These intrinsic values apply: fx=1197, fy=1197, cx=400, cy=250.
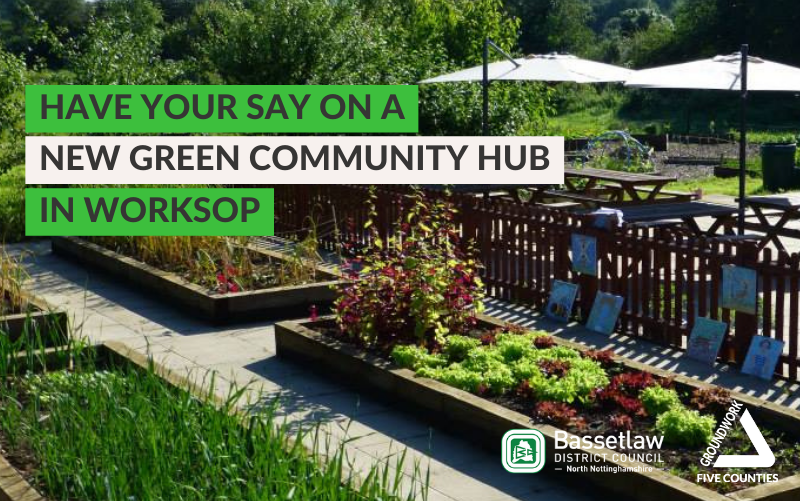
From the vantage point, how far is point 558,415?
7.11 meters

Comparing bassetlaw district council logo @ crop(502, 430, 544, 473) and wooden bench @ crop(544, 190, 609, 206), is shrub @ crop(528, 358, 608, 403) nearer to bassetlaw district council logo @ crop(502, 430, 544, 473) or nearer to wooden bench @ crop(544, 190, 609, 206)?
bassetlaw district council logo @ crop(502, 430, 544, 473)

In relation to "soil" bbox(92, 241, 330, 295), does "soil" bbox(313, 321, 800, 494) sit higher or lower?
lower

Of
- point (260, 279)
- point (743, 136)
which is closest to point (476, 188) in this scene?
point (743, 136)

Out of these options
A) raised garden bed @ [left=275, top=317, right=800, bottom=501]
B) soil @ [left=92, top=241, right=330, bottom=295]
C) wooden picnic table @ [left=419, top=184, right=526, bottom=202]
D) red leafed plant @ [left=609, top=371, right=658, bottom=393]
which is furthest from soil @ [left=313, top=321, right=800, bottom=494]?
wooden picnic table @ [left=419, top=184, right=526, bottom=202]

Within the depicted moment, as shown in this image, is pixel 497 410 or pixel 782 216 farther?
pixel 782 216

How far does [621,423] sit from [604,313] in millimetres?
3503

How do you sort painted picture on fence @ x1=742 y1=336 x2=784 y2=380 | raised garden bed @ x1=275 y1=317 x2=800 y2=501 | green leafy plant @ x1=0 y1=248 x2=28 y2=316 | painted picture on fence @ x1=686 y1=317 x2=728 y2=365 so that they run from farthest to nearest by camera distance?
1. green leafy plant @ x1=0 y1=248 x2=28 y2=316
2. painted picture on fence @ x1=686 y1=317 x2=728 y2=365
3. painted picture on fence @ x1=742 y1=336 x2=784 y2=380
4. raised garden bed @ x1=275 y1=317 x2=800 y2=501

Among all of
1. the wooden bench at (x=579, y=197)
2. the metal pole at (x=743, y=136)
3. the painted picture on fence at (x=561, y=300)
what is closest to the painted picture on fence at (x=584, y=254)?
the painted picture on fence at (x=561, y=300)

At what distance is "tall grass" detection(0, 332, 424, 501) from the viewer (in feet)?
17.8

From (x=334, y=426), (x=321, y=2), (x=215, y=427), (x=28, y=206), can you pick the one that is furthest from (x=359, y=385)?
(x=321, y=2)

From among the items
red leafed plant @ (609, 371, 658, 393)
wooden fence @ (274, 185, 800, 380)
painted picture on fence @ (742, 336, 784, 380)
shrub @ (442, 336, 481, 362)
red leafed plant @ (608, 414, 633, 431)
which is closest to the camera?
red leafed plant @ (608, 414, 633, 431)

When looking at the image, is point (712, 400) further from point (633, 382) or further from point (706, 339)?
point (706, 339)

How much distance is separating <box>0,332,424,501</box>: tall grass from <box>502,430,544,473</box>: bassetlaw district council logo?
596 millimetres

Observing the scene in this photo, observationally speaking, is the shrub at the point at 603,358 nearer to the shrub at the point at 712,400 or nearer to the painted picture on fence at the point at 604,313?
the shrub at the point at 712,400
